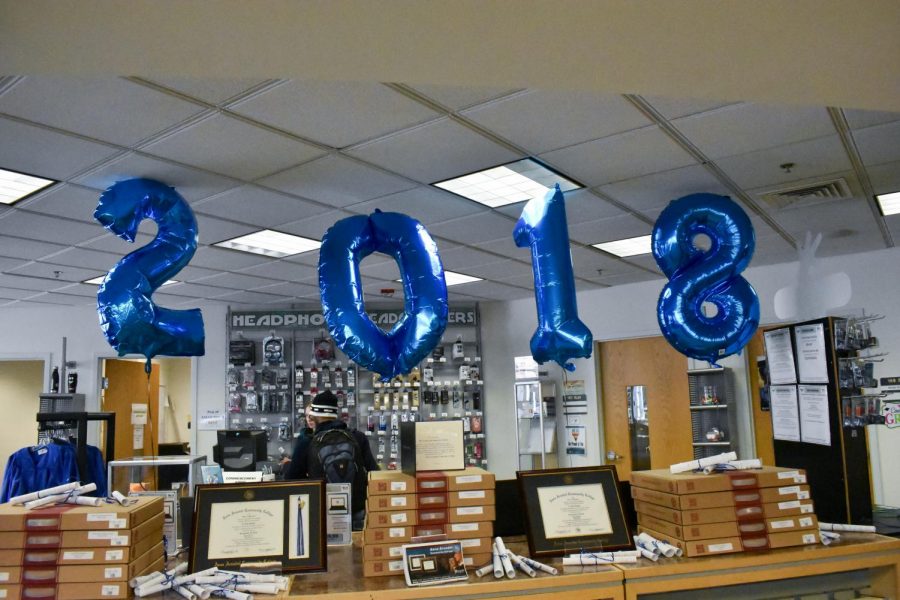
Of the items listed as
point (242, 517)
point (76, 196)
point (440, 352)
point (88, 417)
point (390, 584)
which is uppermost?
point (76, 196)

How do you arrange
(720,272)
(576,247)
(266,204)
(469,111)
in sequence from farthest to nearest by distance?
(576,247) → (266,204) → (720,272) → (469,111)

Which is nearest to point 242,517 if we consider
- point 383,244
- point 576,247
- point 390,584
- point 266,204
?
point 390,584

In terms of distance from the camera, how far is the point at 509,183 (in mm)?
4055

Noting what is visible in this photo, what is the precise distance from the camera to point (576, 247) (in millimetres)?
5695

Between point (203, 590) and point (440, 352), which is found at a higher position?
point (440, 352)

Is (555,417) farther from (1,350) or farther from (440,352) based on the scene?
(1,350)

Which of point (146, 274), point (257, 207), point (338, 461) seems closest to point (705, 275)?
point (338, 461)

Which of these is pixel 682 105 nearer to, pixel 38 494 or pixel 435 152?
pixel 435 152

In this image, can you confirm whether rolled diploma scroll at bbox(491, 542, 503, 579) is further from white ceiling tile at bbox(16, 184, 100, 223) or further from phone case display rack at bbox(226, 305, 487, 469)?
phone case display rack at bbox(226, 305, 487, 469)

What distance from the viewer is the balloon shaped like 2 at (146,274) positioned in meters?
3.35

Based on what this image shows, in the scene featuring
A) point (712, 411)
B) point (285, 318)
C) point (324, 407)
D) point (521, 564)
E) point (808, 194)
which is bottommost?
point (521, 564)

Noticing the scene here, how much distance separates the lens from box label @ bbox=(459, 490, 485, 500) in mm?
2680

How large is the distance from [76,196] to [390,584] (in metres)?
2.95

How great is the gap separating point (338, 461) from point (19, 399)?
27.6 feet
